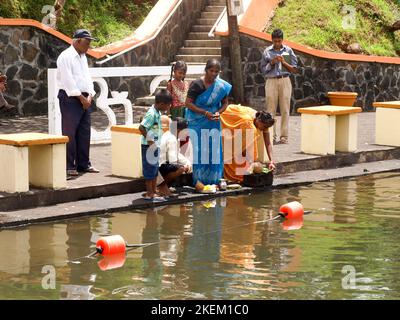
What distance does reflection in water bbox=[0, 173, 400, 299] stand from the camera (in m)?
9.11

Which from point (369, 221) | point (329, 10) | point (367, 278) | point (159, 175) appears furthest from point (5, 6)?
point (367, 278)

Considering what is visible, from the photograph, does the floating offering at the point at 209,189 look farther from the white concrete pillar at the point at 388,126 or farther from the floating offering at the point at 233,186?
the white concrete pillar at the point at 388,126

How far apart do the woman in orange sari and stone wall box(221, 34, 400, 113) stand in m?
6.78

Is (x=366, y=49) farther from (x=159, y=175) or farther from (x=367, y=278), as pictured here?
(x=367, y=278)

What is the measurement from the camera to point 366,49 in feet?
78.7

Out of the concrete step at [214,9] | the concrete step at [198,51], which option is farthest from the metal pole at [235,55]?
the concrete step at [214,9]

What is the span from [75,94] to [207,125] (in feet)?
5.45

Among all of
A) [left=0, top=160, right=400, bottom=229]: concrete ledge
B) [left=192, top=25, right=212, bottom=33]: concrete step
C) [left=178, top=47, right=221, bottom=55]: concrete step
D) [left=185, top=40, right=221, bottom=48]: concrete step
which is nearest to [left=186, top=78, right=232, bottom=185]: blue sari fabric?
[left=0, top=160, right=400, bottom=229]: concrete ledge

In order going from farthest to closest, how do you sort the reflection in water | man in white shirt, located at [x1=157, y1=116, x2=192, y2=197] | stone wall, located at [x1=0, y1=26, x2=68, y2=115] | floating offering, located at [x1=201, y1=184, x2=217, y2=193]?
stone wall, located at [x1=0, y1=26, x2=68, y2=115]
floating offering, located at [x1=201, y1=184, x2=217, y2=193]
man in white shirt, located at [x1=157, y1=116, x2=192, y2=197]
the reflection in water

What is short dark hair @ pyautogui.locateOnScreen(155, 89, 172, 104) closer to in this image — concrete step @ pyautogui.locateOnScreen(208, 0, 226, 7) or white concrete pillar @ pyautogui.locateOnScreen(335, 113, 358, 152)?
white concrete pillar @ pyautogui.locateOnScreen(335, 113, 358, 152)

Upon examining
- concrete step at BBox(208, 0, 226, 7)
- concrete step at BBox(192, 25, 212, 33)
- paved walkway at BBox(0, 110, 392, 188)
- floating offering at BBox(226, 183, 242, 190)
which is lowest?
floating offering at BBox(226, 183, 242, 190)

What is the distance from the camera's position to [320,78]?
2212 cm

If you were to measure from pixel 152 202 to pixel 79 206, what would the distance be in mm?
881

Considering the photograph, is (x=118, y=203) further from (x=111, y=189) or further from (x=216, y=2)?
(x=216, y=2)
